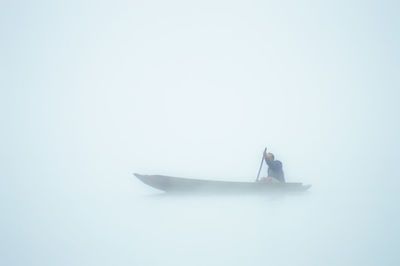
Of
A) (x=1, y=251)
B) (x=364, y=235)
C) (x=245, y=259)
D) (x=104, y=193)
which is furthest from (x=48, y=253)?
(x=364, y=235)

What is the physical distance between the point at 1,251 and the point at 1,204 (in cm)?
354

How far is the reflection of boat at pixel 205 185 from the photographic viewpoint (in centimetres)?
934

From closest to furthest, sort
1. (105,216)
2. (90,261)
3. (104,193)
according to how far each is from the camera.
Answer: (90,261) < (105,216) < (104,193)

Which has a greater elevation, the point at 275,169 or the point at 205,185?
the point at 275,169

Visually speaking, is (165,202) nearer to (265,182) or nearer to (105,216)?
(105,216)

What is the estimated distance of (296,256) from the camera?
5918mm

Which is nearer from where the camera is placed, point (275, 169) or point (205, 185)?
Answer: point (205, 185)

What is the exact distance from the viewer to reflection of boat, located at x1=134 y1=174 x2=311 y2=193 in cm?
934

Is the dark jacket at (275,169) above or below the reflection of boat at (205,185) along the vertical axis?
above

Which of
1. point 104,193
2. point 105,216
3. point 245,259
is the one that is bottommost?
point 245,259

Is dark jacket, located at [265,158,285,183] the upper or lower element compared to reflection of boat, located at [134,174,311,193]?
upper

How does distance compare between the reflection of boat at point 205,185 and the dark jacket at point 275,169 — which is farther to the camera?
the dark jacket at point 275,169

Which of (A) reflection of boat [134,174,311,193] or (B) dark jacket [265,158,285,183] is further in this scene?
(B) dark jacket [265,158,285,183]

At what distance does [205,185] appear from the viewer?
963 cm
